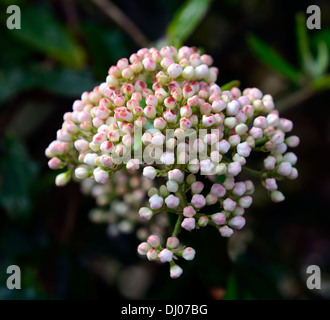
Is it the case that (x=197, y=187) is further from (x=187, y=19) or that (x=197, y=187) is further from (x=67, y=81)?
(x=67, y=81)

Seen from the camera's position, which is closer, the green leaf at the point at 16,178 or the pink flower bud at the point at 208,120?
the pink flower bud at the point at 208,120

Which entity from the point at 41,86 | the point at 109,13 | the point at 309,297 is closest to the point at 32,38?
the point at 41,86

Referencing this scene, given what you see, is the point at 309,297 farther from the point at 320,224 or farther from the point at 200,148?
the point at 200,148

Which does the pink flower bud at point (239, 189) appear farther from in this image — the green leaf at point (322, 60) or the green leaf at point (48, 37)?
the green leaf at point (48, 37)

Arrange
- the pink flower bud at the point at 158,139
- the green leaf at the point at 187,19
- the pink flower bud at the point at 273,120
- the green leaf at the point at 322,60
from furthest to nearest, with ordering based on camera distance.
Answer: the green leaf at the point at 322,60 < the green leaf at the point at 187,19 < the pink flower bud at the point at 273,120 < the pink flower bud at the point at 158,139

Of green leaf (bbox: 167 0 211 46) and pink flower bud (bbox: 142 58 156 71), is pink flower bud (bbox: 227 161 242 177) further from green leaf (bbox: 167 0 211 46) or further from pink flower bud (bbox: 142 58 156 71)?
green leaf (bbox: 167 0 211 46)

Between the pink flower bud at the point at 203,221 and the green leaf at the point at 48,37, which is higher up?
the green leaf at the point at 48,37

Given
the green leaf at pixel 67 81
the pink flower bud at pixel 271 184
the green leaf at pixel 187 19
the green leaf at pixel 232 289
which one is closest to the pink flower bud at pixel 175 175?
the pink flower bud at pixel 271 184
